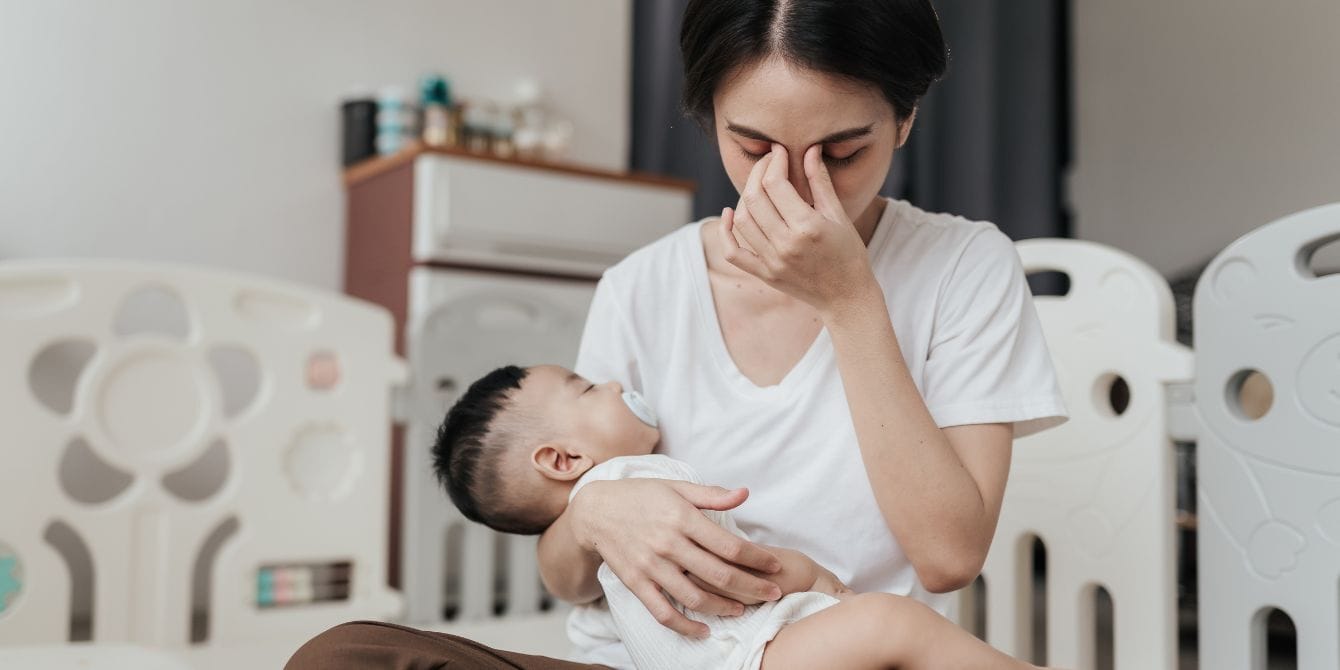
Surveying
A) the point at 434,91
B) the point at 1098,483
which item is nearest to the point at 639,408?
the point at 1098,483

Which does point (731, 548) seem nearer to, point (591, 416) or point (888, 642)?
point (888, 642)

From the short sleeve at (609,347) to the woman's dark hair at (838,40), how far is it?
261mm

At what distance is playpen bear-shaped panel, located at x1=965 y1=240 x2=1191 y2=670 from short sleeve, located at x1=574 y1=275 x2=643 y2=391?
1.83ft

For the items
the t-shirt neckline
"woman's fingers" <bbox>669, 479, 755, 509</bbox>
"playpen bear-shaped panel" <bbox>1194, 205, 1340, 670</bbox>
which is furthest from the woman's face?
"playpen bear-shaped panel" <bbox>1194, 205, 1340, 670</bbox>

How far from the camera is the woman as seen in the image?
2.77 ft

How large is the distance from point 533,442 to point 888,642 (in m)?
0.39

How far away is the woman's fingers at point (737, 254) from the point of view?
0.90 meters

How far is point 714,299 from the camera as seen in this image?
3.52 ft

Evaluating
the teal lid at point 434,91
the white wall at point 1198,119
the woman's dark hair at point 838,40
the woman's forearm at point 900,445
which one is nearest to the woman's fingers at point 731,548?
the woman's forearm at point 900,445

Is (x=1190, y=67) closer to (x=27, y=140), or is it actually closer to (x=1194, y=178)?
(x=1194, y=178)

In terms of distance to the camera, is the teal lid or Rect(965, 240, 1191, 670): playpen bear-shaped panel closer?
Rect(965, 240, 1191, 670): playpen bear-shaped panel

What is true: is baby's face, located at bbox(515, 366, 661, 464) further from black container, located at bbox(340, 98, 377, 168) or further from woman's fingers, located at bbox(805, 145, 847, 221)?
black container, located at bbox(340, 98, 377, 168)

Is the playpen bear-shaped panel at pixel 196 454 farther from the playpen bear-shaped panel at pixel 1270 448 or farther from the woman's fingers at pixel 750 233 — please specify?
the playpen bear-shaped panel at pixel 1270 448

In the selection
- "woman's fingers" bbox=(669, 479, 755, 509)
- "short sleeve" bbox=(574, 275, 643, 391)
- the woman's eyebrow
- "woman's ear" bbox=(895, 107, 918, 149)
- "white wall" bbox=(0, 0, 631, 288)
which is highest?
"white wall" bbox=(0, 0, 631, 288)
